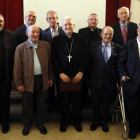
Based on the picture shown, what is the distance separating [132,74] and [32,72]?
4.51 feet

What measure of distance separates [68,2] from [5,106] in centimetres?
295

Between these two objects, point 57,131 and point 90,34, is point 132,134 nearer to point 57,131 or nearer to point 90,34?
point 57,131

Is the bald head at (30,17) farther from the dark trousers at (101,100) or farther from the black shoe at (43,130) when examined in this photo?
the black shoe at (43,130)

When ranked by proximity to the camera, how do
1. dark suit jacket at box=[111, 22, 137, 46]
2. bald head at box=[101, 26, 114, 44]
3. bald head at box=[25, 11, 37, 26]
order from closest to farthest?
bald head at box=[101, 26, 114, 44] → bald head at box=[25, 11, 37, 26] → dark suit jacket at box=[111, 22, 137, 46]

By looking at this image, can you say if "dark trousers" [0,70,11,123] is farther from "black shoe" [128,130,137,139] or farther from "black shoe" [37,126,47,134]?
"black shoe" [128,130,137,139]

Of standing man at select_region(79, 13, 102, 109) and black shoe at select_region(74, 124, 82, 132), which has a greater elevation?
standing man at select_region(79, 13, 102, 109)

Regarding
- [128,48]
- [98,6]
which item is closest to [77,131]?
[128,48]

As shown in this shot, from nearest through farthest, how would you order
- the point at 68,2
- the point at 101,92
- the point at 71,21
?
1. the point at 71,21
2. the point at 101,92
3. the point at 68,2

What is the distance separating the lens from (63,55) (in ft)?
8.90

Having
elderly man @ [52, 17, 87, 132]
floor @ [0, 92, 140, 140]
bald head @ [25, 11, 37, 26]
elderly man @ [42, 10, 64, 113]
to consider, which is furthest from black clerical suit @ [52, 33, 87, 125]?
bald head @ [25, 11, 37, 26]

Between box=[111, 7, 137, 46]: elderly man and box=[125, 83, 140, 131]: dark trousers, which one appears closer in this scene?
box=[125, 83, 140, 131]: dark trousers

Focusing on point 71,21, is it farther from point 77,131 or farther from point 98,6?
point 98,6

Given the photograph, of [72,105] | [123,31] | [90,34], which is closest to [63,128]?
[72,105]

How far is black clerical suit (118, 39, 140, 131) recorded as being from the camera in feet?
8.44
